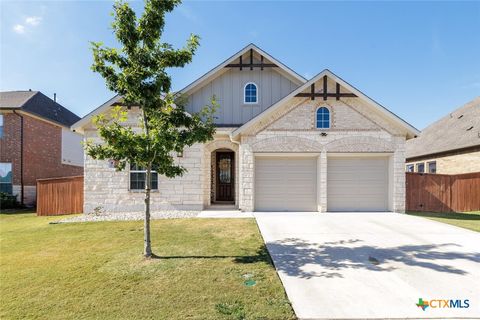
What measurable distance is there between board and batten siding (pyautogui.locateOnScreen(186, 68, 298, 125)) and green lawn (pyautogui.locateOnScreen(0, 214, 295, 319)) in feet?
25.0

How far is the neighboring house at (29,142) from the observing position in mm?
15320

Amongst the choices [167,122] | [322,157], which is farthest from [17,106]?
[322,157]

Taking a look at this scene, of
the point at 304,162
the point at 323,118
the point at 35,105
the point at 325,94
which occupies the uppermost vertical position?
the point at 35,105

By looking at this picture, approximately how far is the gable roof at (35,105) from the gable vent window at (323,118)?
60.4ft

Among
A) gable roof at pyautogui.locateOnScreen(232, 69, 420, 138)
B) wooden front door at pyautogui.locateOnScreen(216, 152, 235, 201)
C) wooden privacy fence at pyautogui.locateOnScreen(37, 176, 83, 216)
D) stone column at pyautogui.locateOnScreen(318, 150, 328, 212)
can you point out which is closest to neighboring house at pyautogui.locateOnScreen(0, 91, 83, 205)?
wooden privacy fence at pyautogui.locateOnScreen(37, 176, 83, 216)

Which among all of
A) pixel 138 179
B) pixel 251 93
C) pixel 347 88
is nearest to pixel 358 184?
pixel 347 88

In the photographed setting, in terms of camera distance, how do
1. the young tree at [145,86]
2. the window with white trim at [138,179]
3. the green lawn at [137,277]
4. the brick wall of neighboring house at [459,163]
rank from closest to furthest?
the green lawn at [137,277]
the young tree at [145,86]
the window with white trim at [138,179]
the brick wall of neighboring house at [459,163]

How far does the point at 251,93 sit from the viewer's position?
1343 cm

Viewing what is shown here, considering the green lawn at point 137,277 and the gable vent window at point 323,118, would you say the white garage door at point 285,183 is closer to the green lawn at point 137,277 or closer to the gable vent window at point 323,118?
the gable vent window at point 323,118

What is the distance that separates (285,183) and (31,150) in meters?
17.2

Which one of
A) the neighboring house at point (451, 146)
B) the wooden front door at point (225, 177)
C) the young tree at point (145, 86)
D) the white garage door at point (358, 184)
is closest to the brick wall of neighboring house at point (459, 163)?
the neighboring house at point (451, 146)

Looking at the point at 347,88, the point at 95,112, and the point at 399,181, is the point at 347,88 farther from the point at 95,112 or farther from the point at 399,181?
the point at 95,112

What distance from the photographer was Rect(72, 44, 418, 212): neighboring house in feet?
36.4

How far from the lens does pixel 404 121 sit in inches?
424
